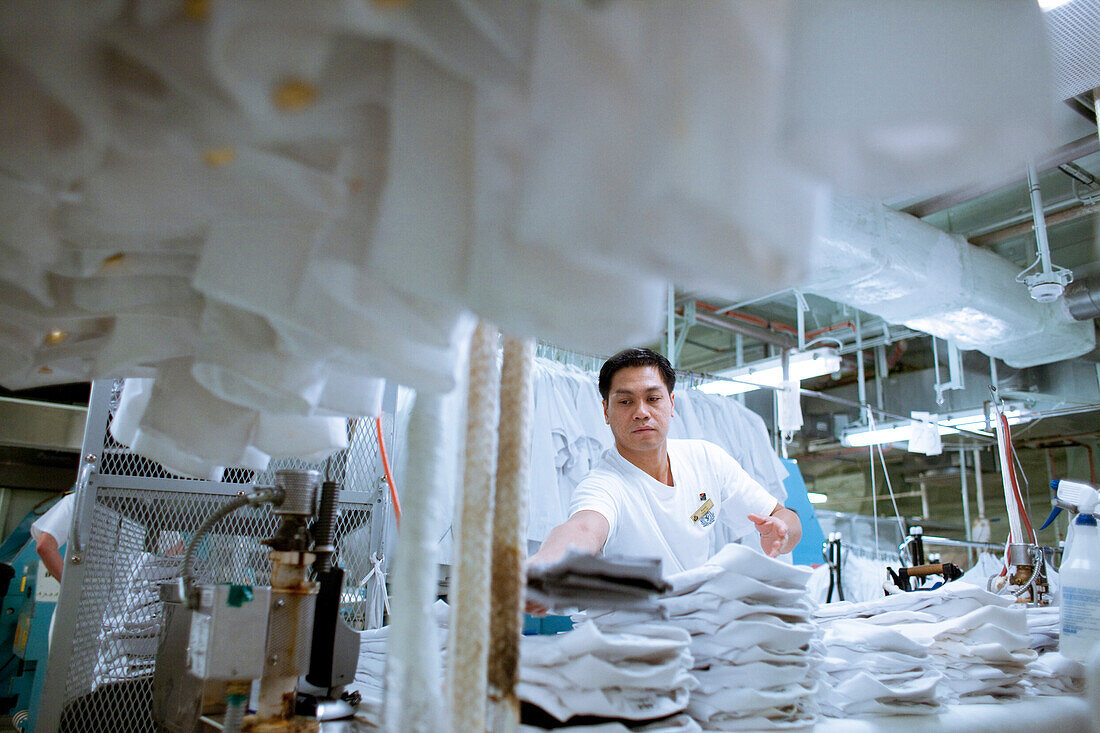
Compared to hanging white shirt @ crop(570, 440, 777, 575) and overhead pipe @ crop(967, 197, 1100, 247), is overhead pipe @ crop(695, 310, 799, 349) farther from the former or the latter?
hanging white shirt @ crop(570, 440, 777, 575)

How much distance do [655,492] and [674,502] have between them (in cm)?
6

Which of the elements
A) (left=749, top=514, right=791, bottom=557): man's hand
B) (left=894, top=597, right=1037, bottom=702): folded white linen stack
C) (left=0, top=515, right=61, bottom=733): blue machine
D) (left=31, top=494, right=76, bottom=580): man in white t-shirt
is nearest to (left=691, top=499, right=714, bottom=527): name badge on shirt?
(left=749, top=514, right=791, bottom=557): man's hand

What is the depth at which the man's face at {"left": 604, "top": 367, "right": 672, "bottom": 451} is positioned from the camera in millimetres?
1845

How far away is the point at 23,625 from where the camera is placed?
4.04m

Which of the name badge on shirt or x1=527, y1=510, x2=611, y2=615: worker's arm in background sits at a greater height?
the name badge on shirt

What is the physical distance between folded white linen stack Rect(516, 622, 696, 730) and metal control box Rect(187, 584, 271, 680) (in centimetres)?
33

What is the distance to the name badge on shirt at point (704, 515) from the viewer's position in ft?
5.86

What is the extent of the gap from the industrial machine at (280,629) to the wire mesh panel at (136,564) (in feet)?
1.80

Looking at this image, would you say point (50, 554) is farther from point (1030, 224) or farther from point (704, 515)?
point (1030, 224)

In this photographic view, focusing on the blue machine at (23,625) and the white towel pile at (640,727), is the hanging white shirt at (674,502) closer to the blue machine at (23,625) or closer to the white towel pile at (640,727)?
the white towel pile at (640,727)

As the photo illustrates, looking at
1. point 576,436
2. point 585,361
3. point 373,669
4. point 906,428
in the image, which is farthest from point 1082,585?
point 906,428

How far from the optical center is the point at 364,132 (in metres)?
0.49

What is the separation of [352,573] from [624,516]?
0.78 m

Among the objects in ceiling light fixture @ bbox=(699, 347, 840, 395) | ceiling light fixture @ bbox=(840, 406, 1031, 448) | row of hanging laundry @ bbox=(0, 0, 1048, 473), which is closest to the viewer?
row of hanging laundry @ bbox=(0, 0, 1048, 473)
